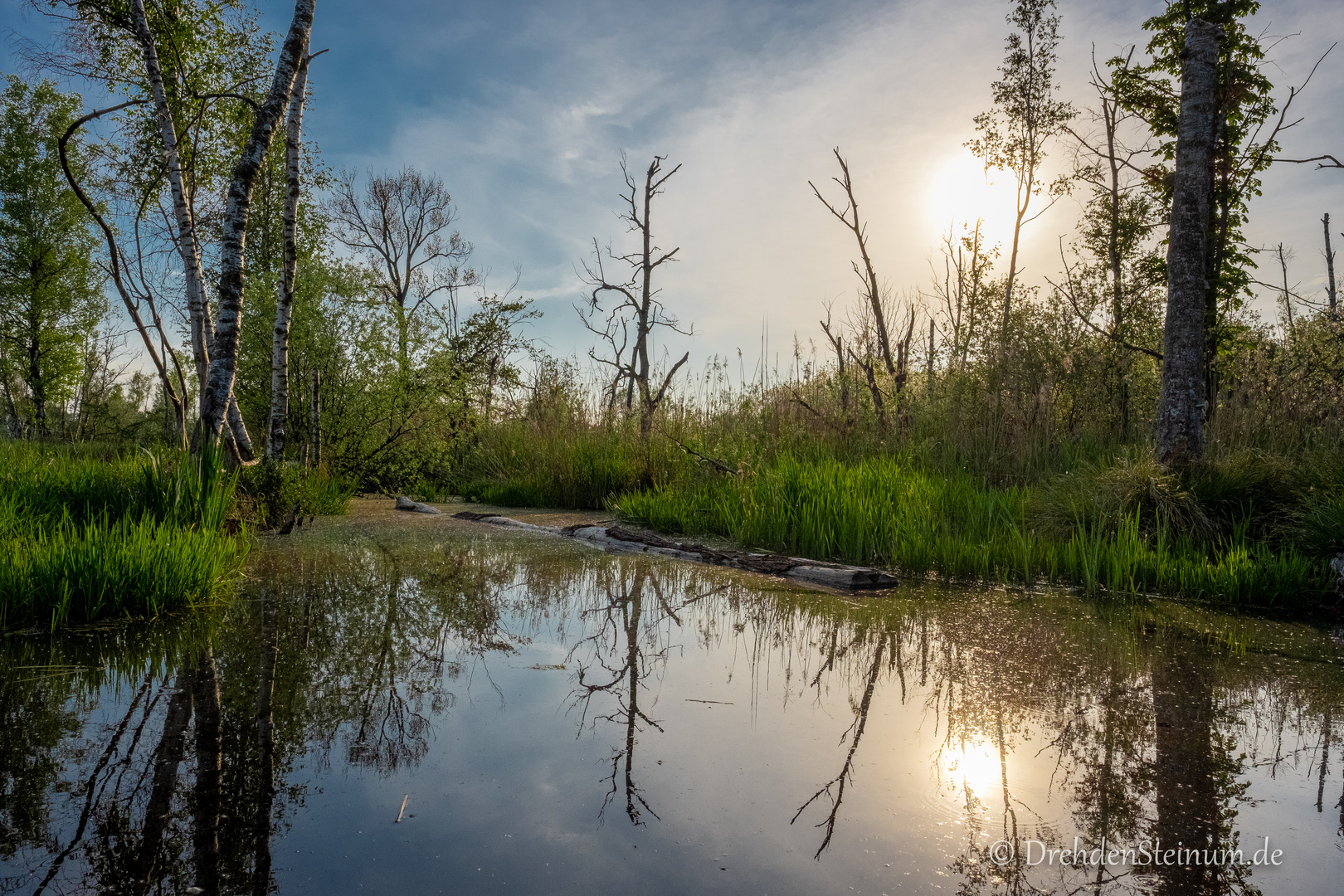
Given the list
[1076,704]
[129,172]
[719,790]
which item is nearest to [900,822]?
[719,790]

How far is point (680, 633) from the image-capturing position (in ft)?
10.6

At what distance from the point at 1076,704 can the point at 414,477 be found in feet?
32.0

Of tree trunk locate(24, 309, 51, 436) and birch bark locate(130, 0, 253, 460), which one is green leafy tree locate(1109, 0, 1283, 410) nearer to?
birch bark locate(130, 0, 253, 460)

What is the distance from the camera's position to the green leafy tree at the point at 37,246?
19.7 meters

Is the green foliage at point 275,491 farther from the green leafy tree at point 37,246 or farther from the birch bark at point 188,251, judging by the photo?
the green leafy tree at point 37,246

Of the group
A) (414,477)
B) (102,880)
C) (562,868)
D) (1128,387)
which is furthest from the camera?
(414,477)

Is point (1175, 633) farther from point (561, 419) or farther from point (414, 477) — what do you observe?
point (414, 477)

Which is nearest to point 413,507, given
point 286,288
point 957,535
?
point 286,288

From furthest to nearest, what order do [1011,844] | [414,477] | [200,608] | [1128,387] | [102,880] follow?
[414,477] < [1128,387] < [200,608] < [1011,844] < [102,880]

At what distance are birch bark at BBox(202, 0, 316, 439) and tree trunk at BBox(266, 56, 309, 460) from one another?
1.33m

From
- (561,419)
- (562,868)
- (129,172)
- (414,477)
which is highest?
(129,172)

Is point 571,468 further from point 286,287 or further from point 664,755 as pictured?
point 664,755

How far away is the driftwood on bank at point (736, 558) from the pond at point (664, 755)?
807 millimetres

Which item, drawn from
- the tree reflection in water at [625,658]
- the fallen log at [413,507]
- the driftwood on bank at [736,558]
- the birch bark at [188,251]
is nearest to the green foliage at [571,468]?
the fallen log at [413,507]
